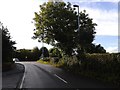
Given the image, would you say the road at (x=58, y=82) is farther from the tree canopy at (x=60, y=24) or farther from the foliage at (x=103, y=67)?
the tree canopy at (x=60, y=24)

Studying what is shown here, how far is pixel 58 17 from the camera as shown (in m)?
48.6

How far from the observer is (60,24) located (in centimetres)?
4803

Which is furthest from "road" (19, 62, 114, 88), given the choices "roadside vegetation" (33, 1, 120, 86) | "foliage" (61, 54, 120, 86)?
"roadside vegetation" (33, 1, 120, 86)

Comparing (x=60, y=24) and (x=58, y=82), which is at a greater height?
(x=60, y=24)

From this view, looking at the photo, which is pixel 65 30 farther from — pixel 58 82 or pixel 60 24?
pixel 58 82

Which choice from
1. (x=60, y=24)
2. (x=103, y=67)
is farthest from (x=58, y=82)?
(x=60, y=24)

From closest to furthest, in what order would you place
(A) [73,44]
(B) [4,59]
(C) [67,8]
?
(B) [4,59], (A) [73,44], (C) [67,8]

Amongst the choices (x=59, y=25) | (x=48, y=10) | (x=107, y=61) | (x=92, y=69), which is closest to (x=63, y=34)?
(x=59, y=25)

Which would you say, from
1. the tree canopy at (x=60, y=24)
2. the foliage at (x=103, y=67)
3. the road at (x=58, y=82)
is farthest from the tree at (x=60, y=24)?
the road at (x=58, y=82)

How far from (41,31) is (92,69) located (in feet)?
67.7

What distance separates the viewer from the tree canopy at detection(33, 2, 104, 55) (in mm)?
47969

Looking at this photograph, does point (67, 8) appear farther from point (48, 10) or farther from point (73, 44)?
point (73, 44)

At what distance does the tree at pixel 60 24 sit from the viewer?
157 ft

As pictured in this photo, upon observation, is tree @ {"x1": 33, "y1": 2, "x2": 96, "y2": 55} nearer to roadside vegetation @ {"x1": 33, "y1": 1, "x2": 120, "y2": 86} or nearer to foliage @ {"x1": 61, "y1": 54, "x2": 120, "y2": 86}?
roadside vegetation @ {"x1": 33, "y1": 1, "x2": 120, "y2": 86}
